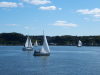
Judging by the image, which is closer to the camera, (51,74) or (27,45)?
(51,74)

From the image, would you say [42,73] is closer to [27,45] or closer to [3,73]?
[3,73]

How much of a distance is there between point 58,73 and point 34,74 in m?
3.88

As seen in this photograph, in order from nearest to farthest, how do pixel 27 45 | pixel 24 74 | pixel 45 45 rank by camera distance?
pixel 24 74, pixel 45 45, pixel 27 45

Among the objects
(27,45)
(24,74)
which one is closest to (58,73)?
(24,74)

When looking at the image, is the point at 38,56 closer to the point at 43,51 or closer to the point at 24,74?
the point at 43,51

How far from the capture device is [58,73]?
5072 centimetres

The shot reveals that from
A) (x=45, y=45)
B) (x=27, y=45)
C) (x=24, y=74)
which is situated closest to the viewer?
(x=24, y=74)

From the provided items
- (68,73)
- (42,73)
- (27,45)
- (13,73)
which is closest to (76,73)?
(68,73)

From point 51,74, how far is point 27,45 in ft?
306

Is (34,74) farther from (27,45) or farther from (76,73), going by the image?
(27,45)

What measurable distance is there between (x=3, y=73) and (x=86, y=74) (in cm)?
1255

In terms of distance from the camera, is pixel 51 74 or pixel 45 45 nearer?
pixel 51 74

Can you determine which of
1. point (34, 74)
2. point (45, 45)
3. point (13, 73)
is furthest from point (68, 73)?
point (45, 45)

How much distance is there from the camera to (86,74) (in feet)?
161
